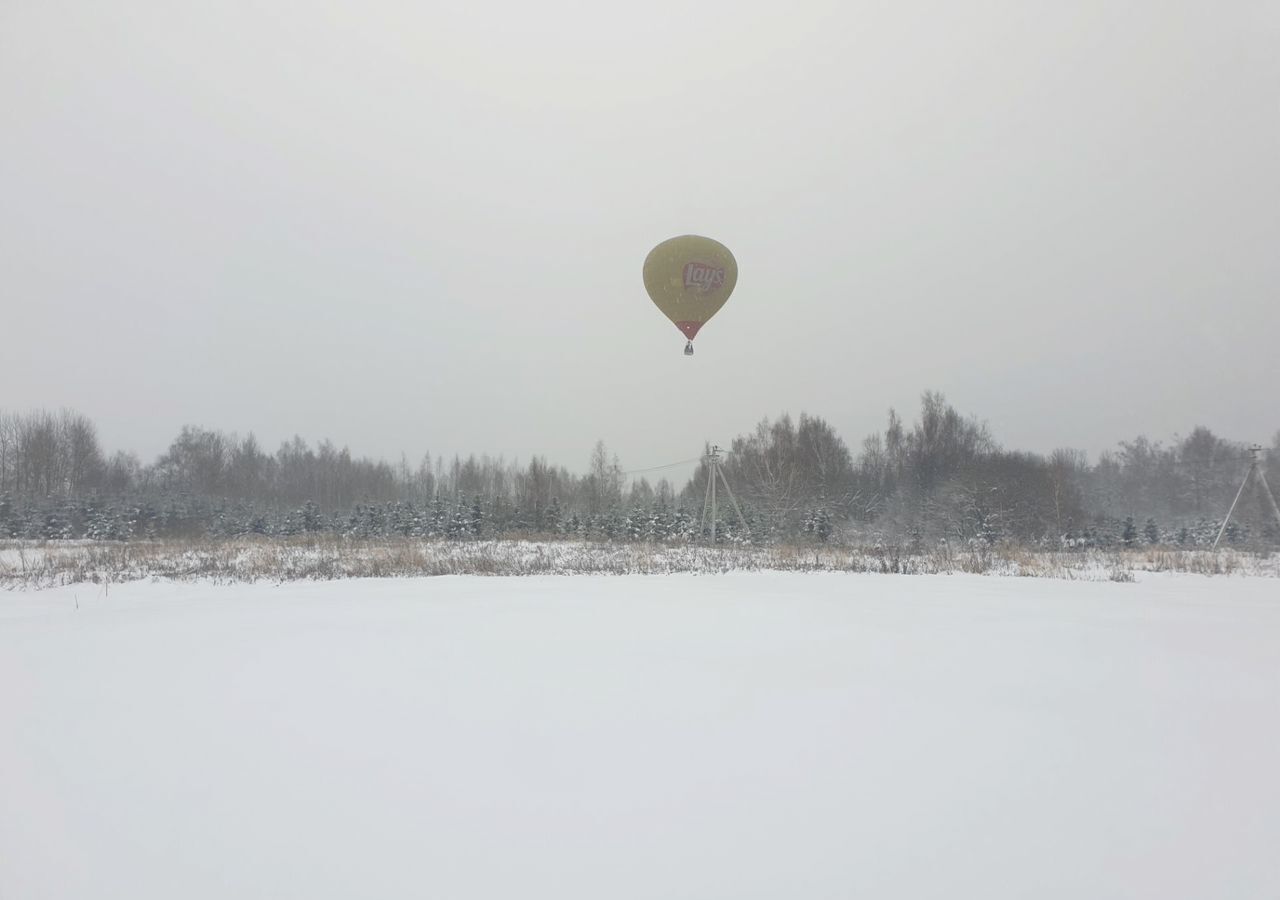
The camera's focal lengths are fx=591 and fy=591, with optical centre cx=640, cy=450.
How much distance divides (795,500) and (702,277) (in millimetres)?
18284

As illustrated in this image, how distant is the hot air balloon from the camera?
12.4m

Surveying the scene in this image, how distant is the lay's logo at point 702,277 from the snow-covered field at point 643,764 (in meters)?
9.43

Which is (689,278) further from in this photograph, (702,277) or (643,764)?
(643,764)

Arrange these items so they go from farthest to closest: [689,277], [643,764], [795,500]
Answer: [795,500] → [689,277] → [643,764]

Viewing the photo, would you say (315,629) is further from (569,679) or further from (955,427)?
(955,427)

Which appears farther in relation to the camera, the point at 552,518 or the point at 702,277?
the point at 552,518

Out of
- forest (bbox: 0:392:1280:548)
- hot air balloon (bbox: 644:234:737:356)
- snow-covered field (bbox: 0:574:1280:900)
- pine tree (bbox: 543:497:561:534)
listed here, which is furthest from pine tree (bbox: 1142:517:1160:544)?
snow-covered field (bbox: 0:574:1280:900)

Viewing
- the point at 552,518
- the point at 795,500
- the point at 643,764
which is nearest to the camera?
the point at 643,764

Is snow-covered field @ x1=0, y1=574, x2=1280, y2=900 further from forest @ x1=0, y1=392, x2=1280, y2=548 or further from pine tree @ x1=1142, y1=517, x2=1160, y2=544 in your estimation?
pine tree @ x1=1142, y1=517, x2=1160, y2=544

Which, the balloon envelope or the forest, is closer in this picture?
the balloon envelope

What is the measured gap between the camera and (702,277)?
495 inches

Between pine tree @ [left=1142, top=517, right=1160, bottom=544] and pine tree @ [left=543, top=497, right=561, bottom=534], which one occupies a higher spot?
pine tree @ [left=543, top=497, right=561, bottom=534]

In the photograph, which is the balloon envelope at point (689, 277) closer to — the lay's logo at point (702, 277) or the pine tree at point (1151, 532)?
the lay's logo at point (702, 277)

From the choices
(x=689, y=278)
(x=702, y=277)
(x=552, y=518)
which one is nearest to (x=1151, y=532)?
(x=702, y=277)
